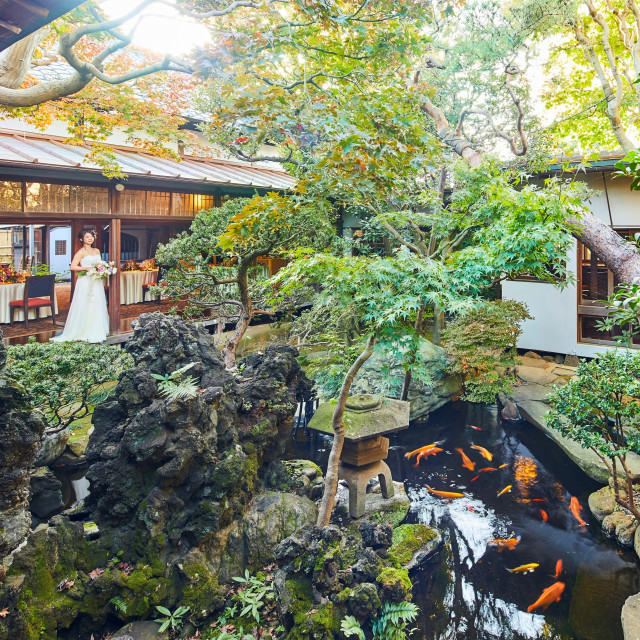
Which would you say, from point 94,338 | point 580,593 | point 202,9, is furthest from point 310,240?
point 580,593

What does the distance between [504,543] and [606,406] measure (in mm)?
2348

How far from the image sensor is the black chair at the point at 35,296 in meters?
11.8

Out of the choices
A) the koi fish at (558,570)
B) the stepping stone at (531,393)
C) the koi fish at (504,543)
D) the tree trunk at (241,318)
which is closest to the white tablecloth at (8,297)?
the tree trunk at (241,318)

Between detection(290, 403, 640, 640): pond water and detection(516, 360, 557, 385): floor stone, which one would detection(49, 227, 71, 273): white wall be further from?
detection(516, 360, 557, 385): floor stone

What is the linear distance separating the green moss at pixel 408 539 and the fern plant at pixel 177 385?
3.13m

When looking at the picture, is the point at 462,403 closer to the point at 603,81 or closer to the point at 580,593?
the point at 580,593

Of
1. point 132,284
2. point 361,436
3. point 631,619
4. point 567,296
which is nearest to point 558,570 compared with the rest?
point 631,619

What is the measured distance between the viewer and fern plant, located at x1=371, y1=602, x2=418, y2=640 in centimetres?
459

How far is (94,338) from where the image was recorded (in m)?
10.6

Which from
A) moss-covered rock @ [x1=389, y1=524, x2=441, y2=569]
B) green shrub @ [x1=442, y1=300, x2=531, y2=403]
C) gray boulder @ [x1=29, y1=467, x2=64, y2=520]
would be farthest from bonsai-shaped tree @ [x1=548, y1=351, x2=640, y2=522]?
gray boulder @ [x1=29, y1=467, x2=64, y2=520]

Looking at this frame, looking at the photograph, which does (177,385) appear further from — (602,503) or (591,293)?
(591,293)

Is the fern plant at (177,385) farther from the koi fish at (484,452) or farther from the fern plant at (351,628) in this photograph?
the koi fish at (484,452)

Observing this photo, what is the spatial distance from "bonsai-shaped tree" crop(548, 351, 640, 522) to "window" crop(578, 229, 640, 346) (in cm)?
677

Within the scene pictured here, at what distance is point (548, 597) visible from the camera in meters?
5.39
